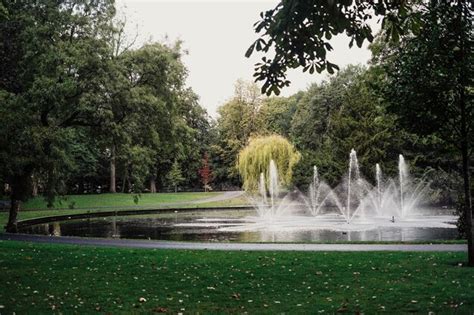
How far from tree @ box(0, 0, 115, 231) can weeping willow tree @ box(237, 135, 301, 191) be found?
2338cm

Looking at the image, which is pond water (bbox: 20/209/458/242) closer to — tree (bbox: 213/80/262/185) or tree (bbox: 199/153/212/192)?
tree (bbox: 213/80/262/185)

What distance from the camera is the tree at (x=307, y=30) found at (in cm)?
592

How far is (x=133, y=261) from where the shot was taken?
455 inches

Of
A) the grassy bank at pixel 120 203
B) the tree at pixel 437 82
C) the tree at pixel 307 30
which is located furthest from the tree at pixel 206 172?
the tree at pixel 307 30

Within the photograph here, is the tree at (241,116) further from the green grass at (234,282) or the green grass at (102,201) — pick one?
the green grass at (234,282)

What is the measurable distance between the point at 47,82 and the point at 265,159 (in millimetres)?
26278

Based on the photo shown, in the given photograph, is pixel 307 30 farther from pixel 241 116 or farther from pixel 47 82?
pixel 241 116

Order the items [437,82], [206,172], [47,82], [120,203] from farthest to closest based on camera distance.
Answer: [206,172]
[120,203]
[47,82]
[437,82]

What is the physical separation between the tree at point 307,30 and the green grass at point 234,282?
3.34 m

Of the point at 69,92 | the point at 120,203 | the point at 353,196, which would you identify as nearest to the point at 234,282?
the point at 69,92

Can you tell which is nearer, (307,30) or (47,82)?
(307,30)

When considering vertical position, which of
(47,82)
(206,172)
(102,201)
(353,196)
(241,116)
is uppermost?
(241,116)

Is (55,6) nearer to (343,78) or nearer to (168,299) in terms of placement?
(168,299)

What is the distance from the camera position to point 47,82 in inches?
723
